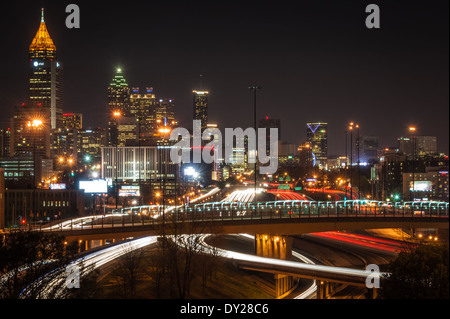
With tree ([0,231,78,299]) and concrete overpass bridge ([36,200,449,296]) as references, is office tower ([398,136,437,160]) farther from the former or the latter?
tree ([0,231,78,299])

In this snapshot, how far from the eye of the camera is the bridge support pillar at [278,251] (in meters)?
34.2

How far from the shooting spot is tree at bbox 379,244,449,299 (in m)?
15.5

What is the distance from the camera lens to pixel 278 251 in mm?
36062

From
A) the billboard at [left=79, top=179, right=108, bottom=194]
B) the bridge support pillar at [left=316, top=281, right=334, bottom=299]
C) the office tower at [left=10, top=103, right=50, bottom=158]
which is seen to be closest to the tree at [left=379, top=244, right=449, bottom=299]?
the bridge support pillar at [left=316, top=281, right=334, bottom=299]

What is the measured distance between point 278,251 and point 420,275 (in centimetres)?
1959

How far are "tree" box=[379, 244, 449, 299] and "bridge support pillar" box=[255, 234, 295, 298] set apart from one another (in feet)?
53.4

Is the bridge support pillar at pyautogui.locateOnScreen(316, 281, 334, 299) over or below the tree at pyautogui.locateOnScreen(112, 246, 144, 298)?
below

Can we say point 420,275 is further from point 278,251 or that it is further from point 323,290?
point 278,251

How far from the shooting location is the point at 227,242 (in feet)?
161

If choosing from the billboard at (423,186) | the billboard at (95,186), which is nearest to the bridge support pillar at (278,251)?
the billboard at (95,186)

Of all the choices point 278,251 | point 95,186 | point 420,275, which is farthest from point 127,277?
point 95,186

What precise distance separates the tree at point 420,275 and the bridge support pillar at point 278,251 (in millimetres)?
16270
